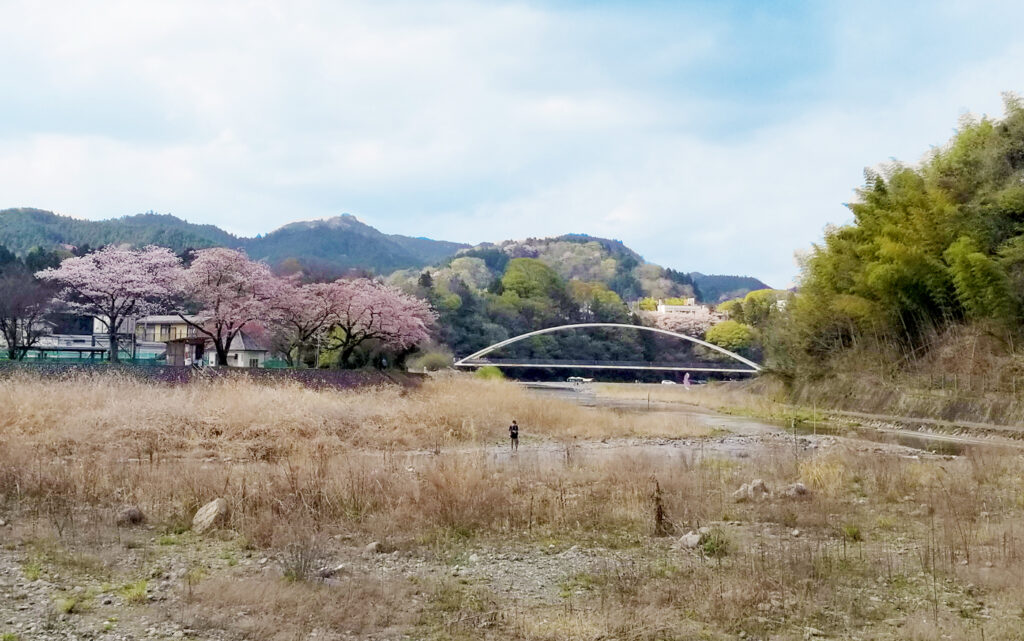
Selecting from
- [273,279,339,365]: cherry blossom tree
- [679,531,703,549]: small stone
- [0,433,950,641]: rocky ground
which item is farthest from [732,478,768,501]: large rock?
Answer: [273,279,339,365]: cherry blossom tree

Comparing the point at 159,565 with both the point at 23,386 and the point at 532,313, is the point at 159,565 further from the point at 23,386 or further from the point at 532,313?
the point at 532,313

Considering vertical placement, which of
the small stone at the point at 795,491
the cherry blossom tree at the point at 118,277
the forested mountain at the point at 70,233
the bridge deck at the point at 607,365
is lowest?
the small stone at the point at 795,491

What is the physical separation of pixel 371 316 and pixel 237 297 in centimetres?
661

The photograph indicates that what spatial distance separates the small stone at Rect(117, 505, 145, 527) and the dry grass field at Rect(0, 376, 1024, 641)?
0.15 metres

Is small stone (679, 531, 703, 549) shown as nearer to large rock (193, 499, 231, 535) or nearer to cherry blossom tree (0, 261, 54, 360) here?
large rock (193, 499, 231, 535)

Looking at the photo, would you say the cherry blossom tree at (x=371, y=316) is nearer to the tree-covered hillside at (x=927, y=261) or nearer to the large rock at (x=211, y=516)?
the tree-covered hillside at (x=927, y=261)

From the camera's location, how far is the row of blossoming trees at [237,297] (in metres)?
34.3

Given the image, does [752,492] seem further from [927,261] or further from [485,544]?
[927,261]

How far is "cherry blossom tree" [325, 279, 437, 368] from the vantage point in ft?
123

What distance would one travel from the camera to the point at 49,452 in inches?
603

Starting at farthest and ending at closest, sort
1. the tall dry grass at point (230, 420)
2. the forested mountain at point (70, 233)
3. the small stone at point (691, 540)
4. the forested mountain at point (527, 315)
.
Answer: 1. the forested mountain at point (70, 233)
2. the forested mountain at point (527, 315)
3. the tall dry grass at point (230, 420)
4. the small stone at point (691, 540)

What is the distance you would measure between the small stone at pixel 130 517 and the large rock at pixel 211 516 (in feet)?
2.49

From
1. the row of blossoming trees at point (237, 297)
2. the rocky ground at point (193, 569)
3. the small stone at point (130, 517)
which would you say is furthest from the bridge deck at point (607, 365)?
the rocky ground at point (193, 569)

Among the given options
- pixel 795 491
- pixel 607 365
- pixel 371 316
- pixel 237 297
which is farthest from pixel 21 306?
pixel 607 365
